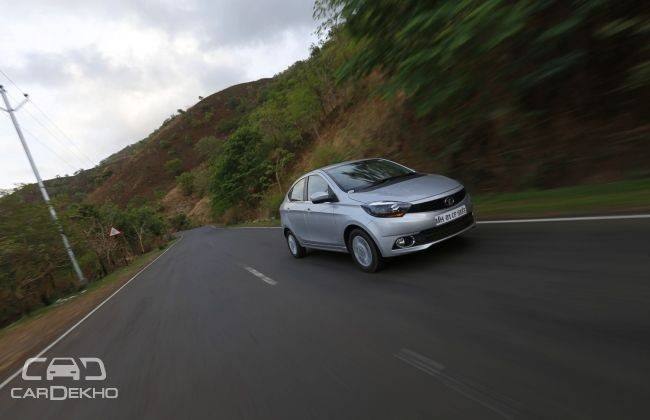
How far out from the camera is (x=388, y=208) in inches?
218

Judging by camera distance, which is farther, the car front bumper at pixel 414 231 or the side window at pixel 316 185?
the side window at pixel 316 185

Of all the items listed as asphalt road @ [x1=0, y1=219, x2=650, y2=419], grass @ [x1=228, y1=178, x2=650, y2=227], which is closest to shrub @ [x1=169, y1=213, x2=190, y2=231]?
asphalt road @ [x1=0, y1=219, x2=650, y2=419]

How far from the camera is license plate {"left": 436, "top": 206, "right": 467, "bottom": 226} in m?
5.42

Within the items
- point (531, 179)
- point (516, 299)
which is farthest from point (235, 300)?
point (531, 179)

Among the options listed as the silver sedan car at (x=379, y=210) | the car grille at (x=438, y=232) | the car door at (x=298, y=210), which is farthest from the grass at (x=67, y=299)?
the car grille at (x=438, y=232)

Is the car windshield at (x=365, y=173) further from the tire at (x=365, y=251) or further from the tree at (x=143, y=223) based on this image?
the tree at (x=143, y=223)

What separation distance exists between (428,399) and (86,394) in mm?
3623

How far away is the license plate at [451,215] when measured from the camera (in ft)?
17.8

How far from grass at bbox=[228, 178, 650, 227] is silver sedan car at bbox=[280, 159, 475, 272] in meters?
2.00

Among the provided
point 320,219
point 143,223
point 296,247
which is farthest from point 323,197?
point 143,223

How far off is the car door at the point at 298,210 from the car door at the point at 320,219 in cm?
20

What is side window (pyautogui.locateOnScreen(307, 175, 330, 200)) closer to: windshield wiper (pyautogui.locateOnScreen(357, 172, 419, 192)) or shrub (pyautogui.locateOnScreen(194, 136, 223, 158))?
Answer: windshield wiper (pyautogui.locateOnScreen(357, 172, 419, 192))

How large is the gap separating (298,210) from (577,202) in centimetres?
491

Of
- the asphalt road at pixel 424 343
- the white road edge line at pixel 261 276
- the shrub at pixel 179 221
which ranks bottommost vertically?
the shrub at pixel 179 221
